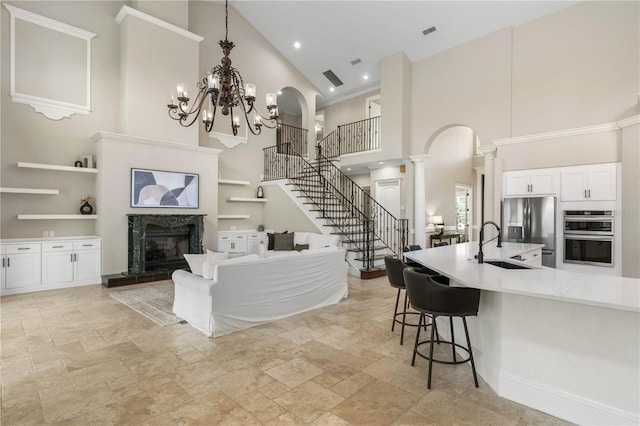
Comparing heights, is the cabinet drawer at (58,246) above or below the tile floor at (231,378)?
above

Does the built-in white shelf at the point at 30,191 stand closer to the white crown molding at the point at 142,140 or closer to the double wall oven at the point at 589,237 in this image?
the white crown molding at the point at 142,140

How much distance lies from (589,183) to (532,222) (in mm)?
1159

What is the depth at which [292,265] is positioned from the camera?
4.31 m

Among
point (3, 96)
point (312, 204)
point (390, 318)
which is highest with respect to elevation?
point (3, 96)

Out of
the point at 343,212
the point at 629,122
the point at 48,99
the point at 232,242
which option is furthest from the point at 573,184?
the point at 48,99

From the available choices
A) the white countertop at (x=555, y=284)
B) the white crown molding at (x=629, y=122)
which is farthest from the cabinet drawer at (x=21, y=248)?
the white crown molding at (x=629, y=122)

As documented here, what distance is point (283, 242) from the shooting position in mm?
7637

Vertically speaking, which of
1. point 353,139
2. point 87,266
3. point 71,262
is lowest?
point 87,266

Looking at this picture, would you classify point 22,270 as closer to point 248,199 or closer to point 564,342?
point 248,199

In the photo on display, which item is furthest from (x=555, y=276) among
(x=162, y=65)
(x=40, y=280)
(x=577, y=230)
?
(x=162, y=65)

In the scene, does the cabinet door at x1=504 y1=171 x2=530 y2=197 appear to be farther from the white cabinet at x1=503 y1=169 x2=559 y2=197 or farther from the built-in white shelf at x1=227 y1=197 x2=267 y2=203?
the built-in white shelf at x1=227 y1=197 x2=267 y2=203

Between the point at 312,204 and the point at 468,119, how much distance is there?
4.35 meters

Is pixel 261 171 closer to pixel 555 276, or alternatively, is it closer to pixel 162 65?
pixel 162 65

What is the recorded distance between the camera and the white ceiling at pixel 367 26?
7.04m
